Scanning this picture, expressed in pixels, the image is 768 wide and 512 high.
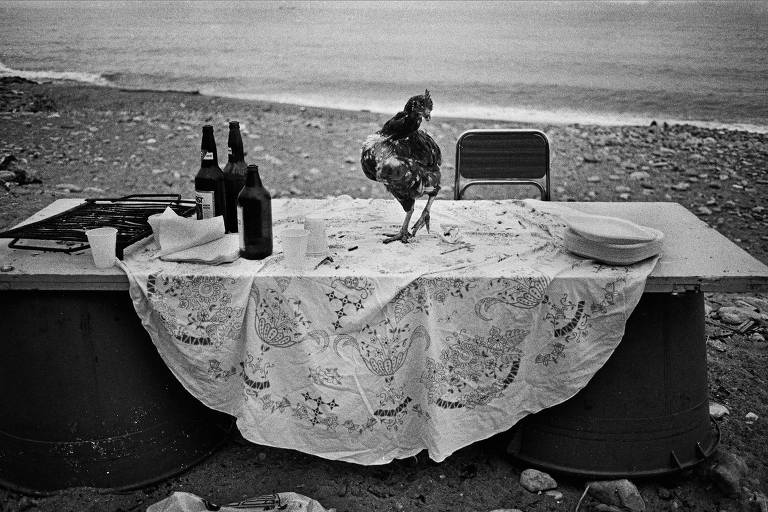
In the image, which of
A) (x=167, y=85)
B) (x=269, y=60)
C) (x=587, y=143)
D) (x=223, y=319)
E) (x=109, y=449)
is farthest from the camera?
(x=269, y=60)

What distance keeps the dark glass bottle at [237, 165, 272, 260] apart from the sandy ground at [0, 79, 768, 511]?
0.89 meters

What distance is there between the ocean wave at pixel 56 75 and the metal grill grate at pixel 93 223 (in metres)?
7.01

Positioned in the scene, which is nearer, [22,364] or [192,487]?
[22,364]

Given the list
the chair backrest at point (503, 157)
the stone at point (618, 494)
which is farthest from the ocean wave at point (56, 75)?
the stone at point (618, 494)

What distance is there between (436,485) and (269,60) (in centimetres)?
1397

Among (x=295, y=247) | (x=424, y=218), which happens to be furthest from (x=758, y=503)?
(x=295, y=247)

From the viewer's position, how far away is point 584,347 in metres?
2.18

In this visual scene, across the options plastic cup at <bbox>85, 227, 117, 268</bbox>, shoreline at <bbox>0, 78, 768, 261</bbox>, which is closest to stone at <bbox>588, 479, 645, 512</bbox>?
plastic cup at <bbox>85, 227, 117, 268</bbox>

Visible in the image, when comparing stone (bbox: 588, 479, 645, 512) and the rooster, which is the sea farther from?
stone (bbox: 588, 479, 645, 512)

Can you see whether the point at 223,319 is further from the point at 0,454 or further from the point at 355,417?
the point at 0,454

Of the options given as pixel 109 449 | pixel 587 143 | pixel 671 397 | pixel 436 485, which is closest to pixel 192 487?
pixel 109 449

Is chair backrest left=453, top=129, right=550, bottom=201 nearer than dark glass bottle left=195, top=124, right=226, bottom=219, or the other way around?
dark glass bottle left=195, top=124, right=226, bottom=219

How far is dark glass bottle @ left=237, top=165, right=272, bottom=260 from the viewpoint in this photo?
221cm

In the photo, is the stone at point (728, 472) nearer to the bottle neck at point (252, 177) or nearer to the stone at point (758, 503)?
the stone at point (758, 503)
